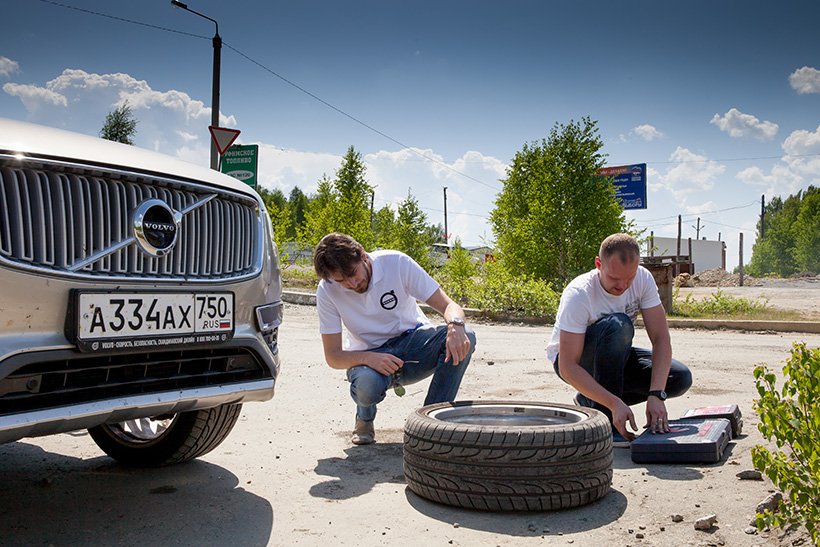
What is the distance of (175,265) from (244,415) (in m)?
2.12

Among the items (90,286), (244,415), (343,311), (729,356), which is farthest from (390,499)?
(729,356)

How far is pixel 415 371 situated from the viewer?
375 centimetres

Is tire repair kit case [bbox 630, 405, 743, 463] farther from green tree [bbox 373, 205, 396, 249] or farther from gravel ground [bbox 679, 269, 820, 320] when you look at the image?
green tree [bbox 373, 205, 396, 249]

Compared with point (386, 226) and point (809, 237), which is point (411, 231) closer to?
point (386, 226)

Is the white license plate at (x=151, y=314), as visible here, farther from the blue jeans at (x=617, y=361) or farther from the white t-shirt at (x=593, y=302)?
the blue jeans at (x=617, y=361)

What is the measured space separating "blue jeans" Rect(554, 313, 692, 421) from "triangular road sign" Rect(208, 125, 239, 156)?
8.20 meters

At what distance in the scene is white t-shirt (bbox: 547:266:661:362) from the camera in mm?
3520

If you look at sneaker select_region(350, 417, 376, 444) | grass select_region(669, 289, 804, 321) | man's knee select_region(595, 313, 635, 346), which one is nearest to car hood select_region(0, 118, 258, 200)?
sneaker select_region(350, 417, 376, 444)

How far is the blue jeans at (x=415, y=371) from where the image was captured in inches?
141

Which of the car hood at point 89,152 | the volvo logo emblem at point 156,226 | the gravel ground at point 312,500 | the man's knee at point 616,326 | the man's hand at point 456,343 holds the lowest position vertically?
the gravel ground at point 312,500

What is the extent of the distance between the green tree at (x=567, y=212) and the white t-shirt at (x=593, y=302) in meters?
11.0

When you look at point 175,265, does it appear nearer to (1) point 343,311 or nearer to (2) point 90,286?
(2) point 90,286

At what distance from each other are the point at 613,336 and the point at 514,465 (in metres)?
1.30

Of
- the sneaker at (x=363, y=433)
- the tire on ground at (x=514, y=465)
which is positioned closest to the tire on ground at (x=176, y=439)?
the sneaker at (x=363, y=433)
